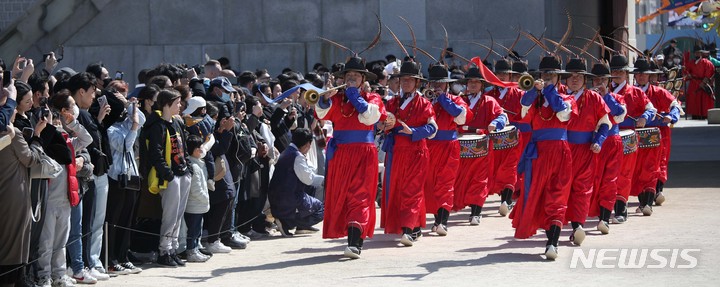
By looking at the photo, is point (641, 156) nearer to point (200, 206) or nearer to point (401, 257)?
point (401, 257)

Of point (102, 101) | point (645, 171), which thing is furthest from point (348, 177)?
point (645, 171)

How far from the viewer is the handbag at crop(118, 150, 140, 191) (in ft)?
35.3

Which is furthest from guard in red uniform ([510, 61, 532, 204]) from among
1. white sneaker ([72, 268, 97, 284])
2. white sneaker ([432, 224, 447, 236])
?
white sneaker ([72, 268, 97, 284])

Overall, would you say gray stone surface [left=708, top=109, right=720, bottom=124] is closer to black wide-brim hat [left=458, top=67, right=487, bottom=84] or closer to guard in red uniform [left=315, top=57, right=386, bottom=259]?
black wide-brim hat [left=458, top=67, right=487, bottom=84]

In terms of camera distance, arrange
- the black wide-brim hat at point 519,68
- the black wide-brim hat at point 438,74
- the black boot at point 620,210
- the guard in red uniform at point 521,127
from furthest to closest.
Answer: the black wide-brim hat at point 519,68
the guard in red uniform at point 521,127
the black boot at point 620,210
the black wide-brim hat at point 438,74

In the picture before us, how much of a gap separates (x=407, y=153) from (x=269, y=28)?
11.3m

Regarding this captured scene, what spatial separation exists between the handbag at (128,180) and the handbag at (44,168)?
3.74 ft

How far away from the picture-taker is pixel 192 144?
464 inches

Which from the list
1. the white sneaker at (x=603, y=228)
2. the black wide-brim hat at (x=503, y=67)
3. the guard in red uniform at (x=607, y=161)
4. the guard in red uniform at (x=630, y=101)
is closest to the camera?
the white sneaker at (x=603, y=228)

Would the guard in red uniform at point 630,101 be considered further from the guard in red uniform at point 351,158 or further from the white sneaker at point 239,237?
the white sneaker at point 239,237

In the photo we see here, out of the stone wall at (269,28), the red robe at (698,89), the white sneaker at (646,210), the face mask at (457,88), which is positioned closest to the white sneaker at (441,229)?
the white sneaker at (646,210)

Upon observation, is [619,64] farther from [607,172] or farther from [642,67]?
[607,172]

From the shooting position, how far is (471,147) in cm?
1493

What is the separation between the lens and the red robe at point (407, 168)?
42.9ft
